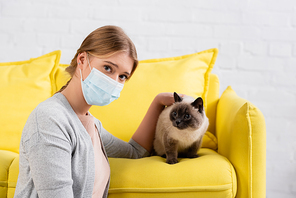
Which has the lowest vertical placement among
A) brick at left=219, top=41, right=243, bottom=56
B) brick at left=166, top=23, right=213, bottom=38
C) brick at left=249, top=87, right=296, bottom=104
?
brick at left=249, top=87, right=296, bottom=104

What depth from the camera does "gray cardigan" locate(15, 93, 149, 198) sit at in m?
0.79

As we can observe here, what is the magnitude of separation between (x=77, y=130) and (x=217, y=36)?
1797 millimetres

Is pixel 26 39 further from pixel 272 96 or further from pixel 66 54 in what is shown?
pixel 272 96

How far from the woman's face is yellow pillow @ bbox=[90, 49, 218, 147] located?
0.64 meters

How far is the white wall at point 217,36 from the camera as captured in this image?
2264 mm

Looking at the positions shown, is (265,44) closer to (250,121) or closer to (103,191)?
(250,121)

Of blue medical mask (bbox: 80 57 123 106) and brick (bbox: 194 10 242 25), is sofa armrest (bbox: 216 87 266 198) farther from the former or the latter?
brick (bbox: 194 10 242 25)

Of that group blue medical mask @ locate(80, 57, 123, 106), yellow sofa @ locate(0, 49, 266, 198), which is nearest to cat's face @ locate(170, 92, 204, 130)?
yellow sofa @ locate(0, 49, 266, 198)

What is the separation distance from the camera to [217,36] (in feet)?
7.57

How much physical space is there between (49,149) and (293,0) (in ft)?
8.01

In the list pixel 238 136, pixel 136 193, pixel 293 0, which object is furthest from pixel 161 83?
pixel 293 0

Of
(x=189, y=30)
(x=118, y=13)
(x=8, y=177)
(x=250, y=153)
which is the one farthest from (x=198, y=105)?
(x=118, y=13)

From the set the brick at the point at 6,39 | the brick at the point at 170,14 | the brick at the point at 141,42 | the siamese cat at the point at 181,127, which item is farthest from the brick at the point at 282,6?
the brick at the point at 6,39

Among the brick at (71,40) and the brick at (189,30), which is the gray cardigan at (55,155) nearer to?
the brick at (71,40)
